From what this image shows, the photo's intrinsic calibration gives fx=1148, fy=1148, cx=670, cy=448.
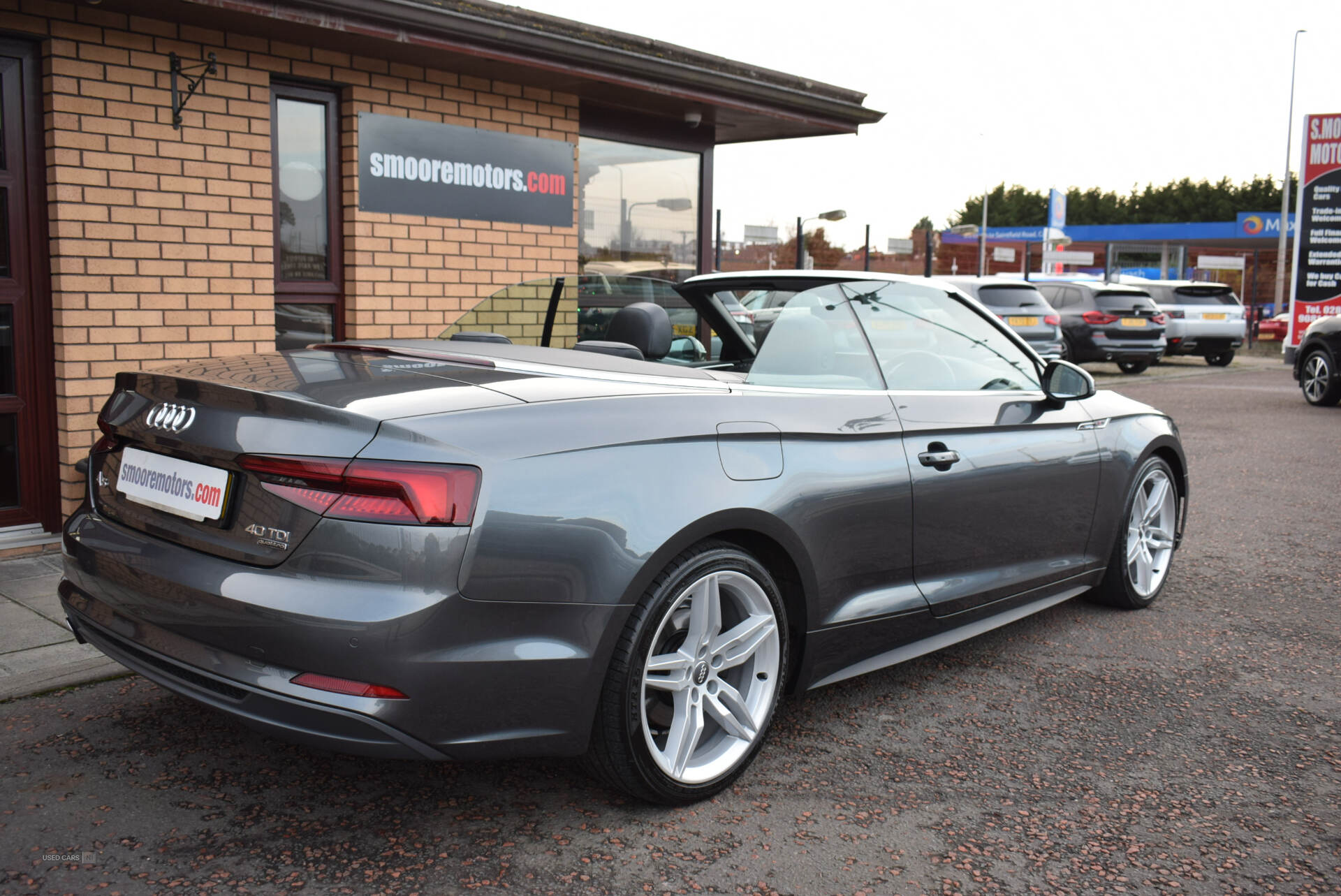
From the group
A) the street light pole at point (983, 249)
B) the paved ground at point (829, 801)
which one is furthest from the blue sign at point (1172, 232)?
the paved ground at point (829, 801)

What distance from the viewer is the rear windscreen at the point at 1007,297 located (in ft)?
59.1

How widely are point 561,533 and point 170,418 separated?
42.5 inches

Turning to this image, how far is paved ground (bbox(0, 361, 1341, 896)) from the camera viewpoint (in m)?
2.69

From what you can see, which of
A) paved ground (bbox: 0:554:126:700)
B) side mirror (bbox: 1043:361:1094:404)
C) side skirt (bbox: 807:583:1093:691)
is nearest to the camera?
side skirt (bbox: 807:583:1093:691)

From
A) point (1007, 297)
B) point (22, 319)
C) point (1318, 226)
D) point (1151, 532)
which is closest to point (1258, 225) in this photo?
point (1318, 226)

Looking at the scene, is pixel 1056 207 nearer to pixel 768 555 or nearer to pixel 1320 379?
pixel 1320 379

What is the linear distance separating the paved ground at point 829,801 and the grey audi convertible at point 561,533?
0.23 meters

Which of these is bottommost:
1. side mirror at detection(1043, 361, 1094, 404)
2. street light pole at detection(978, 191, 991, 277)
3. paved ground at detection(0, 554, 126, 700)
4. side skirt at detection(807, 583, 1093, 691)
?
paved ground at detection(0, 554, 126, 700)

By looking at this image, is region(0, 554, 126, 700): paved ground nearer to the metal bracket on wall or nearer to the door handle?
the metal bracket on wall

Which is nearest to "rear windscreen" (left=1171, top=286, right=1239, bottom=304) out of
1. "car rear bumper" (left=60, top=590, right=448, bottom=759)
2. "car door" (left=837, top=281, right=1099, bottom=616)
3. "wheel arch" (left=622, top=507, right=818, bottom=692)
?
"car door" (left=837, top=281, right=1099, bottom=616)

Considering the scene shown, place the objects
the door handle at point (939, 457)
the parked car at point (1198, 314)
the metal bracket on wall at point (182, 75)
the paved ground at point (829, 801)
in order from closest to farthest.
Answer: the paved ground at point (829, 801), the door handle at point (939, 457), the metal bracket on wall at point (182, 75), the parked car at point (1198, 314)

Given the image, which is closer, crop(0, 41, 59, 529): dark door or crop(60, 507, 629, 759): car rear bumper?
crop(60, 507, 629, 759): car rear bumper

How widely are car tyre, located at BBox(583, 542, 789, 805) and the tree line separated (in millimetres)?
83431

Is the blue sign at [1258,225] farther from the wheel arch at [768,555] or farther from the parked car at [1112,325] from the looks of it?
the wheel arch at [768,555]
